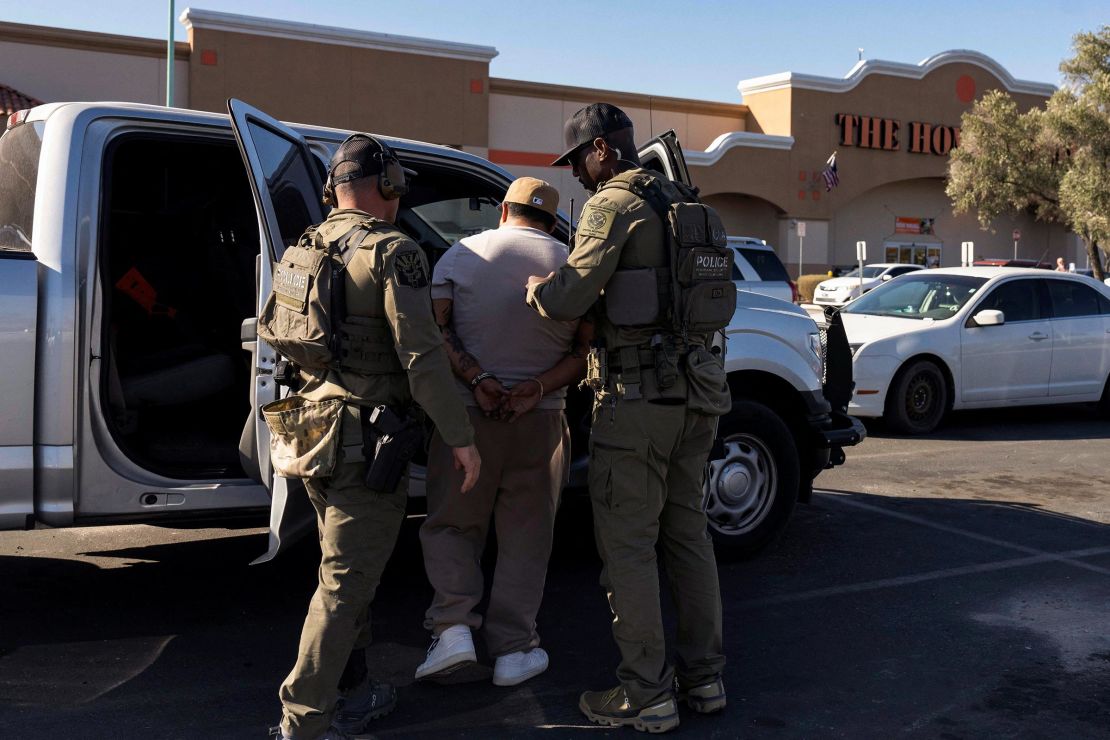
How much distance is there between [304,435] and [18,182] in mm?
2008

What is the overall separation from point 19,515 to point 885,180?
36847mm

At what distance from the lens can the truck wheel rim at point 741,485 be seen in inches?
222

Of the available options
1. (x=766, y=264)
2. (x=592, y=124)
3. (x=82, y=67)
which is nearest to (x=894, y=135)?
(x=766, y=264)

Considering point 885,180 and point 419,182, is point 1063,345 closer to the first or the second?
point 419,182

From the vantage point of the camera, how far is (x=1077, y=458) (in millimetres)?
9227

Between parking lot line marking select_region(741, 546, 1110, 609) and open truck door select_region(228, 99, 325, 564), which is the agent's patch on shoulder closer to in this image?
open truck door select_region(228, 99, 325, 564)

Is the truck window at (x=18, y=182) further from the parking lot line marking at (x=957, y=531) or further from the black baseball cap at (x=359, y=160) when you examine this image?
the parking lot line marking at (x=957, y=531)

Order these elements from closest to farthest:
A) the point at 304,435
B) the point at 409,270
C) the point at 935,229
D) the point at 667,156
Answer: the point at 409,270
the point at 304,435
the point at 667,156
the point at 935,229

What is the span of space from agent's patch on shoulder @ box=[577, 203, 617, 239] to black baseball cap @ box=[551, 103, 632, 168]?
28 centimetres

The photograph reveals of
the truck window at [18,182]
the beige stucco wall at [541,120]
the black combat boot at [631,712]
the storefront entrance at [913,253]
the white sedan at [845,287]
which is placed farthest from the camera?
the storefront entrance at [913,253]

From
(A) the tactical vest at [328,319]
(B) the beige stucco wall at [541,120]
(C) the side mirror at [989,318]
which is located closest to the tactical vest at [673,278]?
(A) the tactical vest at [328,319]

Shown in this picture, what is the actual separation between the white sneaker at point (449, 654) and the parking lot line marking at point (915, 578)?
61.5 inches

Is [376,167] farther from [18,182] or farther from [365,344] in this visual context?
[18,182]

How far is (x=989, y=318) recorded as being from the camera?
10.5m
